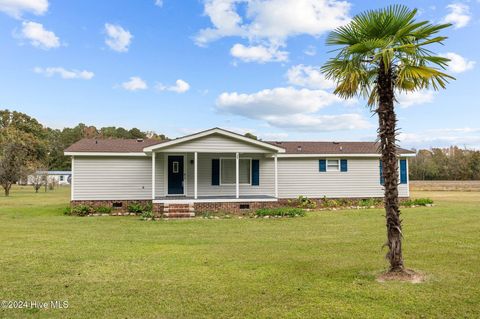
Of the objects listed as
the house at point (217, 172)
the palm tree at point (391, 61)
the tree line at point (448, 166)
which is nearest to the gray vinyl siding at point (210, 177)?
the house at point (217, 172)

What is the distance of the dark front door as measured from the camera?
1784 centimetres

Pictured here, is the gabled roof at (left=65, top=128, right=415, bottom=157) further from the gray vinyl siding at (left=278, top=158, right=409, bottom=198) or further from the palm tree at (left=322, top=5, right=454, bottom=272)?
the palm tree at (left=322, top=5, right=454, bottom=272)

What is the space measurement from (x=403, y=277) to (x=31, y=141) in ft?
177

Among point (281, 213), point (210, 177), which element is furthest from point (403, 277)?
point (210, 177)

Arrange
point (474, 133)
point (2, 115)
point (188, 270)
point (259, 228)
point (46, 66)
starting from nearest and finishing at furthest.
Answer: point (188, 270) < point (259, 228) < point (46, 66) < point (474, 133) < point (2, 115)

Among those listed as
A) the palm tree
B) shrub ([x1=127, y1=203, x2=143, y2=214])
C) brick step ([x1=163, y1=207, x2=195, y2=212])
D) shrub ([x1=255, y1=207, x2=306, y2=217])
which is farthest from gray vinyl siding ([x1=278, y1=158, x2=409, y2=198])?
the palm tree

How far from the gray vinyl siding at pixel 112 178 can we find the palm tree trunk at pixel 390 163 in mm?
13548

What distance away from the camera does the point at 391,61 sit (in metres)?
5.98

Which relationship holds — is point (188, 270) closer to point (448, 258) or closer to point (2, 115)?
point (448, 258)

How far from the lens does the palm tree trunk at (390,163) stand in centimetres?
590

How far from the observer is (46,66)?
21.7m

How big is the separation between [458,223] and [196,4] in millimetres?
14702

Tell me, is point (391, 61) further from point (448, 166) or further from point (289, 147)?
point (448, 166)

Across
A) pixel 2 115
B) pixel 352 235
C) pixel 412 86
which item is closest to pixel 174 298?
pixel 412 86
